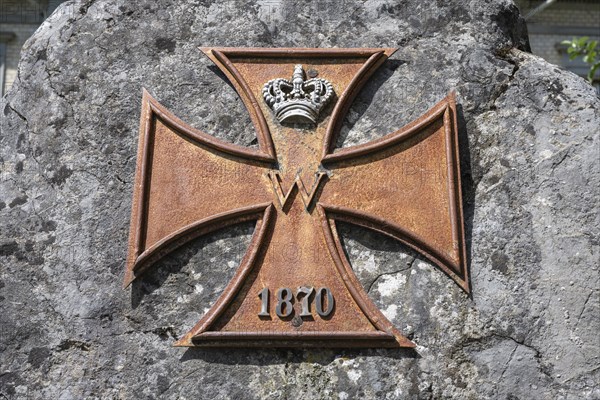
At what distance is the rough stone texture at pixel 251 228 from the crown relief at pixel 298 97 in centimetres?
12

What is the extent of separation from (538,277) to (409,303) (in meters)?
0.43

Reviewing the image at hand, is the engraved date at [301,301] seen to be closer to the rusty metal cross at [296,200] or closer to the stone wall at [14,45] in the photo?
the rusty metal cross at [296,200]

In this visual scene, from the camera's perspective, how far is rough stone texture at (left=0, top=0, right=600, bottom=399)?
2.79 meters

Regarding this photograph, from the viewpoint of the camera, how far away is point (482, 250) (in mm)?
2920

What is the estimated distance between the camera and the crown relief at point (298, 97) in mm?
3043

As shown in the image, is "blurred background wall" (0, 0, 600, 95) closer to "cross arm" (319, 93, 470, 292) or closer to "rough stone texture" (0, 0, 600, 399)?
"rough stone texture" (0, 0, 600, 399)

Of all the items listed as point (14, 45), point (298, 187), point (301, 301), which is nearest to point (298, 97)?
point (298, 187)

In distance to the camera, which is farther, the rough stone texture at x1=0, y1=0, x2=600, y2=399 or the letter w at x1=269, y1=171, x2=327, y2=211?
the letter w at x1=269, y1=171, x2=327, y2=211

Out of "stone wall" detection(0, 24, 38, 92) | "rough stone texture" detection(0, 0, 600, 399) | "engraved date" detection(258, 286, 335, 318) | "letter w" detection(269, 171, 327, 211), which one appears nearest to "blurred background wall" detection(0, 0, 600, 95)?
"stone wall" detection(0, 24, 38, 92)

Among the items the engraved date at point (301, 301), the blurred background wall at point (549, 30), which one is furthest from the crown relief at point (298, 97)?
the blurred background wall at point (549, 30)

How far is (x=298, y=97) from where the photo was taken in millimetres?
3061

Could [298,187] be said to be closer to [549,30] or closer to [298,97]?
[298,97]

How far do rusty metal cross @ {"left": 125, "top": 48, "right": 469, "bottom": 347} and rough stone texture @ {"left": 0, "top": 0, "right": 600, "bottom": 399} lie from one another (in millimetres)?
63

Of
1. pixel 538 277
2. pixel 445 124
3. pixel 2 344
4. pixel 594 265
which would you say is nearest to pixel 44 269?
pixel 2 344
